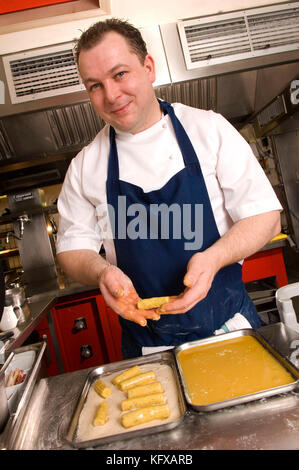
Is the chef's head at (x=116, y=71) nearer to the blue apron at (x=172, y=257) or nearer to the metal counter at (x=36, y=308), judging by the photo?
the blue apron at (x=172, y=257)

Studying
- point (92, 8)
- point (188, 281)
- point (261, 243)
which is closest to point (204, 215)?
point (261, 243)

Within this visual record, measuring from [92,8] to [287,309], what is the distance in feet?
5.21

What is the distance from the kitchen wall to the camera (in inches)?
94.3

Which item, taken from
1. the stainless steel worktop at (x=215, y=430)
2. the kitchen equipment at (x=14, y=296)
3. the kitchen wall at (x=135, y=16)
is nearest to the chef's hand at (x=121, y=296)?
the stainless steel worktop at (x=215, y=430)

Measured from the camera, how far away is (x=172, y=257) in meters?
1.33

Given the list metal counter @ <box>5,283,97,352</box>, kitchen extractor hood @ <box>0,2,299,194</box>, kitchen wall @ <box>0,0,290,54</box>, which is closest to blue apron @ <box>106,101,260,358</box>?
metal counter @ <box>5,283,97,352</box>

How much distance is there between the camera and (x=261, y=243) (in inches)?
50.3

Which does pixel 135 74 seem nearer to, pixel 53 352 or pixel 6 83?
pixel 6 83

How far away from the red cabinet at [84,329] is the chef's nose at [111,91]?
6.38 ft

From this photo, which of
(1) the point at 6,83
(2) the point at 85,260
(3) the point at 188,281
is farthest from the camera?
(1) the point at 6,83

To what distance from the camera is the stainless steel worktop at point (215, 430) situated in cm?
73

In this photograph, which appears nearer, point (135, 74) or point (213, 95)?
point (135, 74)

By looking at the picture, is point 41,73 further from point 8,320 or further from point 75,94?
point 8,320

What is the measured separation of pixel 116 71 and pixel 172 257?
725 millimetres
